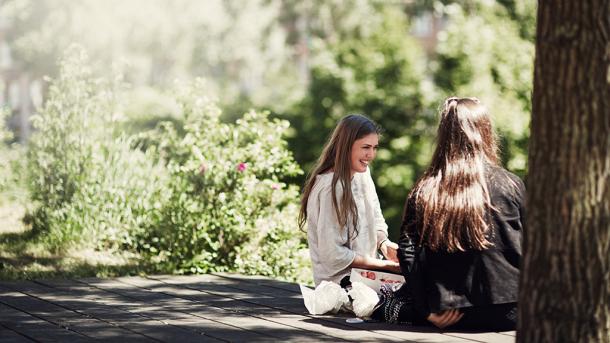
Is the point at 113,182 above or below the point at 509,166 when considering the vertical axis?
below

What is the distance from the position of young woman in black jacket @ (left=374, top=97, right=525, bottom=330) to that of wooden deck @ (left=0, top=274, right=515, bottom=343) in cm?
17

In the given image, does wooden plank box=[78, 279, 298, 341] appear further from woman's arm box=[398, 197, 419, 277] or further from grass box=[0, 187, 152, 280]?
woman's arm box=[398, 197, 419, 277]

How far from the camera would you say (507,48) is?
2161 centimetres

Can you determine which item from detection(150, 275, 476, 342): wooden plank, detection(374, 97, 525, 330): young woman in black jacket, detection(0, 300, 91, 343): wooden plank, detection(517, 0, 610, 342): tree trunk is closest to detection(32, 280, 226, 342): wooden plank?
detection(0, 300, 91, 343): wooden plank

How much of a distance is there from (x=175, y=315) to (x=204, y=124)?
336 centimetres

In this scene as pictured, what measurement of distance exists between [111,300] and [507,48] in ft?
51.9

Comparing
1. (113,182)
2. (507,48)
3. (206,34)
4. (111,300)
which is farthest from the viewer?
(206,34)

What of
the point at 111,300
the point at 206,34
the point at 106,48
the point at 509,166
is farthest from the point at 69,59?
the point at 206,34

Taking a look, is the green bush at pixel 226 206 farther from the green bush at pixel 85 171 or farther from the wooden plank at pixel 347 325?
the wooden plank at pixel 347 325

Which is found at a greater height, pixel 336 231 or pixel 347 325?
pixel 336 231

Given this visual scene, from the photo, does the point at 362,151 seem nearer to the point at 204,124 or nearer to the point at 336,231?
the point at 336,231

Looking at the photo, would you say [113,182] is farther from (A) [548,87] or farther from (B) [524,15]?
(B) [524,15]

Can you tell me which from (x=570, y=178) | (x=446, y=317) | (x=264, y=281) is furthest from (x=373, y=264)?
(x=570, y=178)

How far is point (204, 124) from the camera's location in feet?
31.5
